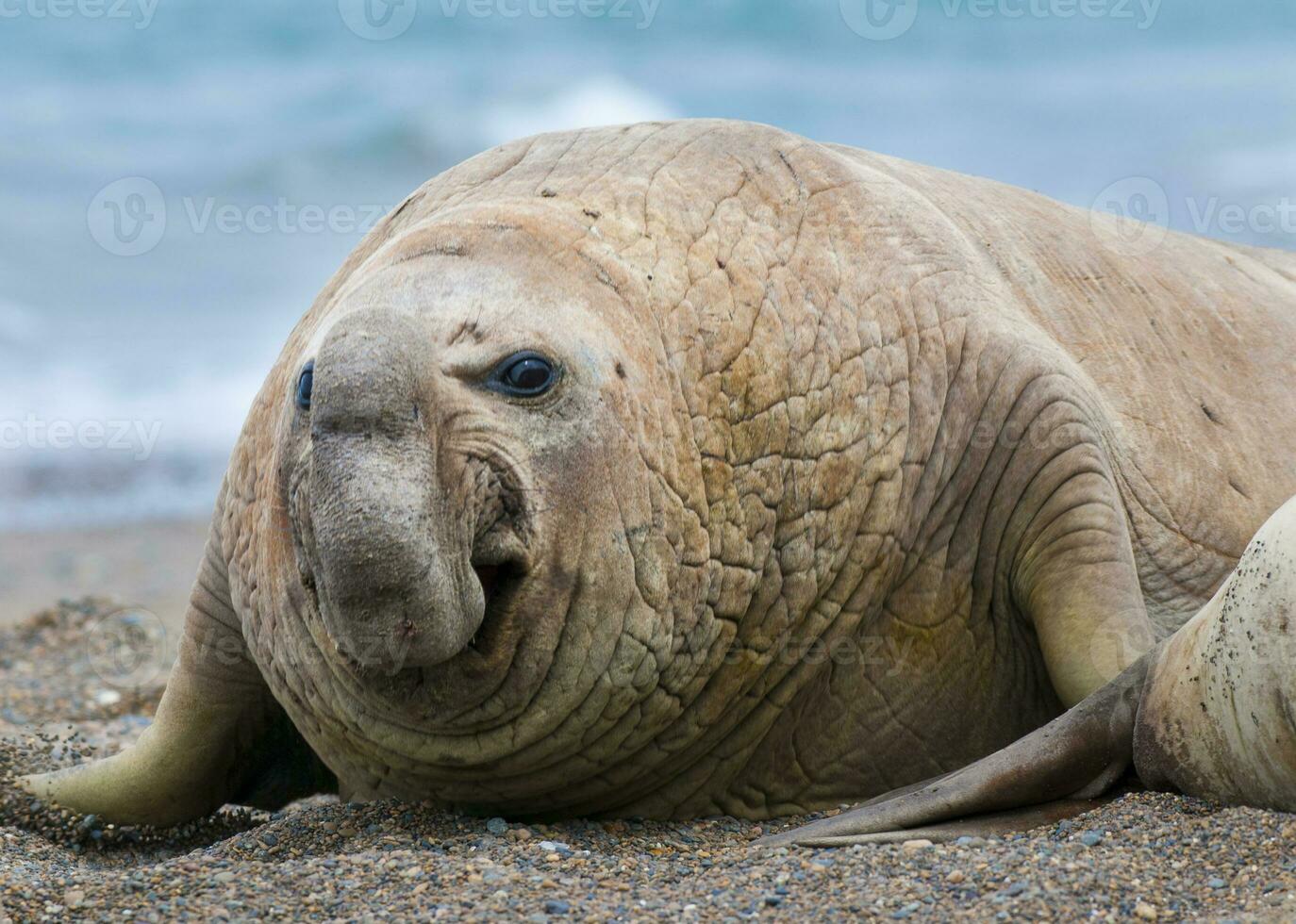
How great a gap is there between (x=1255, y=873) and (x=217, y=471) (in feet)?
45.0

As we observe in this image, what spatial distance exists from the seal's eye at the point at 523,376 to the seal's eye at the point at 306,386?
359 mm

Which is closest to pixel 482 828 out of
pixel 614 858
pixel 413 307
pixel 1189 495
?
pixel 614 858

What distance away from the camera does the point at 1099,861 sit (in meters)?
3.24

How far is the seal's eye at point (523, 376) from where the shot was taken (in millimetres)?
3637
